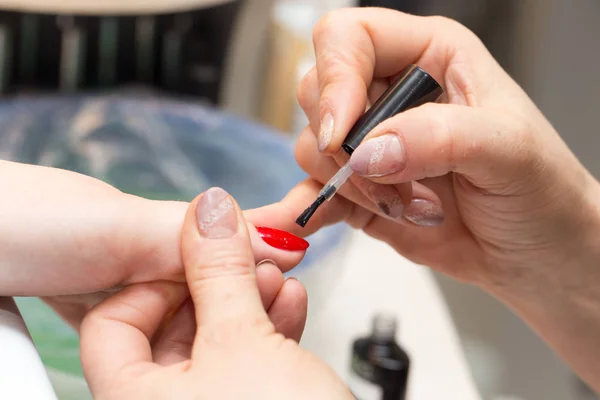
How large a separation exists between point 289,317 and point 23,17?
2.97 feet

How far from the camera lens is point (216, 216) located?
16.4 inches

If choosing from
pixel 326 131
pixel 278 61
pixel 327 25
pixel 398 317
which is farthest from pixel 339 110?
pixel 278 61

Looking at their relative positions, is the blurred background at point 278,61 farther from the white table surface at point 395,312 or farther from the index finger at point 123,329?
the index finger at point 123,329

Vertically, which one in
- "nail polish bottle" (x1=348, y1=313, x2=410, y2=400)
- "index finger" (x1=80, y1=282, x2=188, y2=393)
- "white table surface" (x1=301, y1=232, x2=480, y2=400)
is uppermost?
"index finger" (x1=80, y1=282, x2=188, y2=393)

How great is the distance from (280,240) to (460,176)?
0.70 feet

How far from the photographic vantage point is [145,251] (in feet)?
1.47

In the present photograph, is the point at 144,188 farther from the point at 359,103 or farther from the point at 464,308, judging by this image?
the point at 464,308

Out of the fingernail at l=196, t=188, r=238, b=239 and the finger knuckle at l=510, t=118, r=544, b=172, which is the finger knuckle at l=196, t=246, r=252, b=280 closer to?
the fingernail at l=196, t=188, r=238, b=239

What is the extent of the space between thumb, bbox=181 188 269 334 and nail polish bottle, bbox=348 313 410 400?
10.9 inches

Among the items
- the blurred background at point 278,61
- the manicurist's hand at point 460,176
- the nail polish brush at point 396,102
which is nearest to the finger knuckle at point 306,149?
the manicurist's hand at point 460,176

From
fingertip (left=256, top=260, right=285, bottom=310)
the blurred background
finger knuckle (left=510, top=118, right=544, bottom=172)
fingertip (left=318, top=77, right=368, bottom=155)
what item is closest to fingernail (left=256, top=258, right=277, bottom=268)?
fingertip (left=256, top=260, right=285, bottom=310)

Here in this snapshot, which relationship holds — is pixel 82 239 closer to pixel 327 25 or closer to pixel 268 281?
pixel 268 281

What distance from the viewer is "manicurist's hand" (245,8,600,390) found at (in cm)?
46

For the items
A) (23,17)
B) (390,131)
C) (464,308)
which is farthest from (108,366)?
(464,308)
